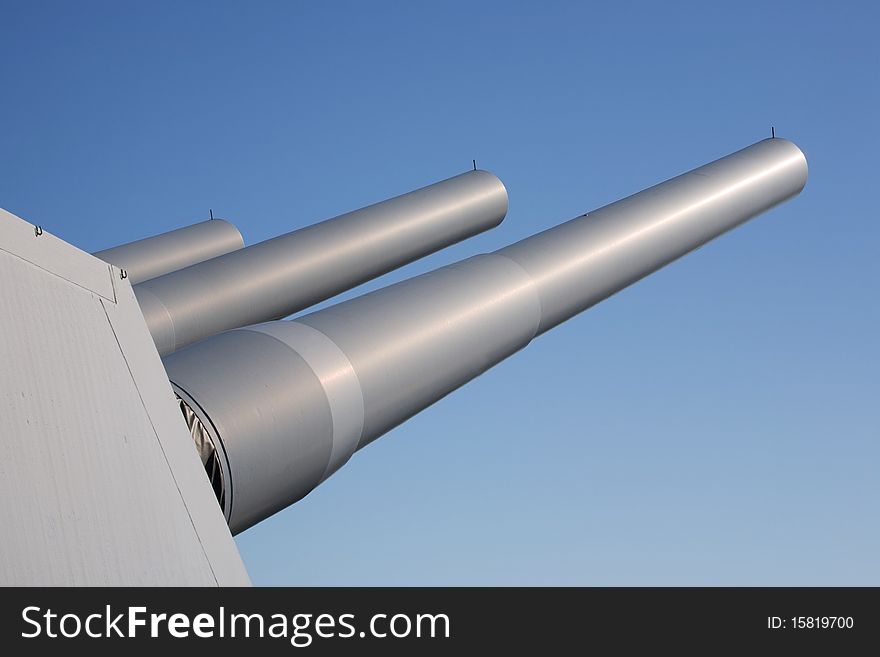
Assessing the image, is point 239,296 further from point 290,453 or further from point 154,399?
point 154,399

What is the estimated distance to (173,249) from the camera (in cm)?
1463

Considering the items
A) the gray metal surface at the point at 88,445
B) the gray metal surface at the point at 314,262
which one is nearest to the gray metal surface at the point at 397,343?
the gray metal surface at the point at 88,445

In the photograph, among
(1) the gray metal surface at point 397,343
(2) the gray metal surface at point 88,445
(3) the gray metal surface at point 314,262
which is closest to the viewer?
(2) the gray metal surface at point 88,445

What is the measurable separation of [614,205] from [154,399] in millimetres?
6559

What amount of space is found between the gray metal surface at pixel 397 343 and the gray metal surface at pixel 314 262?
3957 mm

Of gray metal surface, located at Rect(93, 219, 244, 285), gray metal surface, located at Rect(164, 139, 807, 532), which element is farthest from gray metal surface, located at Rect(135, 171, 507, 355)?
gray metal surface, located at Rect(164, 139, 807, 532)

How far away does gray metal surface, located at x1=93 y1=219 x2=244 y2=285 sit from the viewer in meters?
13.9

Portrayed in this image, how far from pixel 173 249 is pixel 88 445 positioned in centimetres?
1161

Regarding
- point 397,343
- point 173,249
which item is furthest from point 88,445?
point 173,249

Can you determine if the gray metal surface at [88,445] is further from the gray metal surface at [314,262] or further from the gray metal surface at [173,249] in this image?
the gray metal surface at [173,249]

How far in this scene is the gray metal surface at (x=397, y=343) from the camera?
4.97 meters

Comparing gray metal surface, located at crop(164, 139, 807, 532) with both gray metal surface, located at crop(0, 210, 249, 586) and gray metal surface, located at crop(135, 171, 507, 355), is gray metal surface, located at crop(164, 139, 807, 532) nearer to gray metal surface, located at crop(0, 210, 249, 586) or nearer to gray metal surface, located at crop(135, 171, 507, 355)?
gray metal surface, located at crop(0, 210, 249, 586)

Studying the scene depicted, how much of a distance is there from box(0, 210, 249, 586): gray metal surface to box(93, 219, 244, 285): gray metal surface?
31.5 ft
